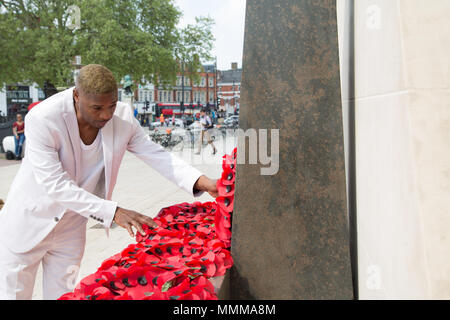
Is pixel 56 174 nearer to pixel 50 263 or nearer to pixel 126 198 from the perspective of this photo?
pixel 50 263

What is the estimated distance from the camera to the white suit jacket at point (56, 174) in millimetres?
2254

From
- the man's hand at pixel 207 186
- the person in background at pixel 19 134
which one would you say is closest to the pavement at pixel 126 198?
the person in background at pixel 19 134

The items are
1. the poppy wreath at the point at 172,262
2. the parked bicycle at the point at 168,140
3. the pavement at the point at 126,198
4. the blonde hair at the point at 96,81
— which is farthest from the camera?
the parked bicycle at the point at 168,140

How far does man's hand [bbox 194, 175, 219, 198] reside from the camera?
2.60 metres

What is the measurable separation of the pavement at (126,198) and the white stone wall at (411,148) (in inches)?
140

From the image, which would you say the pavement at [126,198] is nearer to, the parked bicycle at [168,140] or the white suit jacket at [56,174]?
the white suit jacket at [56,174]

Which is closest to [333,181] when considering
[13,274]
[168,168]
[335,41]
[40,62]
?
[335,41]

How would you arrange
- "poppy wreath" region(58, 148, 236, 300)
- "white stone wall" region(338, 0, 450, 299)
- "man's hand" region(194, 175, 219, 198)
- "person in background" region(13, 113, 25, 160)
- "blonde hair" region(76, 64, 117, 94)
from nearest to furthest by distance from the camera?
"white stone wall" region(338, 0, 450, 299) → "poppy wreath" region(58, 148, 236, 300) → "blonde hair" region(76, 64, 117, 94) → "man's hand" region(194, 175, 219, 198) → "person in background" region(13, 113, 25, 160)

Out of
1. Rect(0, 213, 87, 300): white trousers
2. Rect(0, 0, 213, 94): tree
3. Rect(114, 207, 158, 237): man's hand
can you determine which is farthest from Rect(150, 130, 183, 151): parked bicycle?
Rect(114, 207, 158, 237): man's hand

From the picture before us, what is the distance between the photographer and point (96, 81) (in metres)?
2.11

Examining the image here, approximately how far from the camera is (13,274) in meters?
2.45

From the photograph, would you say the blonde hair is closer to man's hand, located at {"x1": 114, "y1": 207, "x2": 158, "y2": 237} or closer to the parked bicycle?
man's hand, located at {"x1": 114, "y1": 207, "x2": 158, "y2": 237}

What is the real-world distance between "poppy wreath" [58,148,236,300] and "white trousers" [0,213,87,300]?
540 mm
